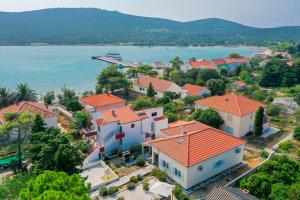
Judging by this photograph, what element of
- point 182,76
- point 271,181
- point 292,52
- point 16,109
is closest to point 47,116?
point 16,109

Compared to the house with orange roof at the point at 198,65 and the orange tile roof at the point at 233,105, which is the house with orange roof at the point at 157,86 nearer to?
the orange tile roof at the point at 233,105

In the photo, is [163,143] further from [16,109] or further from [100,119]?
[16,109]

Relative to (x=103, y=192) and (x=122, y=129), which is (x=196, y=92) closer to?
(x=122, y=129)

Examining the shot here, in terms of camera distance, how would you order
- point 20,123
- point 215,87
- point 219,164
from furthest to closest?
point 215,87, point 20,123, point 219,164

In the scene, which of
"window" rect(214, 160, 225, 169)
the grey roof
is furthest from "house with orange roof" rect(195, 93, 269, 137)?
the grey roof

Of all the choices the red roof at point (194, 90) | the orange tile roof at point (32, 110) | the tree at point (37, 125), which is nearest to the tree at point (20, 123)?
the tree at point (37, 125)

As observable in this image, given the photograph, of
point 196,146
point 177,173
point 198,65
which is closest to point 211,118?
point 196,146
